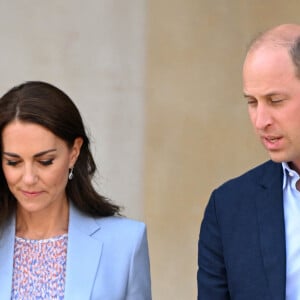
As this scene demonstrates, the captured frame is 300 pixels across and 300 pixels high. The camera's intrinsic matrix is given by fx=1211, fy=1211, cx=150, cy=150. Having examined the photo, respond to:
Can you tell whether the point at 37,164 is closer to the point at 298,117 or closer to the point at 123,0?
the point at 298,117

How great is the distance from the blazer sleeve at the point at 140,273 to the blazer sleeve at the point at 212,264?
0.28 m

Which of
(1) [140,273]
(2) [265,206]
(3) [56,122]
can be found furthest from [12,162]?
(2) [265,206]

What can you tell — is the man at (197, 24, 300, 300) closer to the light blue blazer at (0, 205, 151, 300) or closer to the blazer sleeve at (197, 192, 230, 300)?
the blazer sleeve at (197, 192, 230, 300)

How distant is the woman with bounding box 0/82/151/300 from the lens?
14.5ft

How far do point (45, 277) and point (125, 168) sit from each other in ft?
8.00

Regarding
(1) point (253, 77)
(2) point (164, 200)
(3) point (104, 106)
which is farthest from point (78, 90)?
(1) point (253, 77)

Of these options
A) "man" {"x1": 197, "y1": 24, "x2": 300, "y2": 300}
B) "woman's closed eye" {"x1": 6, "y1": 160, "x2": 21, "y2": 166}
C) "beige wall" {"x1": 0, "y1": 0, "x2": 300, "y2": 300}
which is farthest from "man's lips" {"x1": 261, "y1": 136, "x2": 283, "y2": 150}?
"beige wall" {"x1": 0, "y1": 0, "x2": 300, "y2": 300}

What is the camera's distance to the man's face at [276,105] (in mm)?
3959

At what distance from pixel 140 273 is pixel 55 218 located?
0.39 m

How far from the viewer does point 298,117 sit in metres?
3.96

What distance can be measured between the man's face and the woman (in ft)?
2.67

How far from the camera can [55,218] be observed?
4621mm

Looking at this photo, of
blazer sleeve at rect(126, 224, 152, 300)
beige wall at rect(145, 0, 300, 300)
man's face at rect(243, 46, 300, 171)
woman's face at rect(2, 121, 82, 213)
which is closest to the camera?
man's face at rect(243, 46, 300, 171)

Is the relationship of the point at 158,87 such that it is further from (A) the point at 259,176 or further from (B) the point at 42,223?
(A) the point at 259,176
